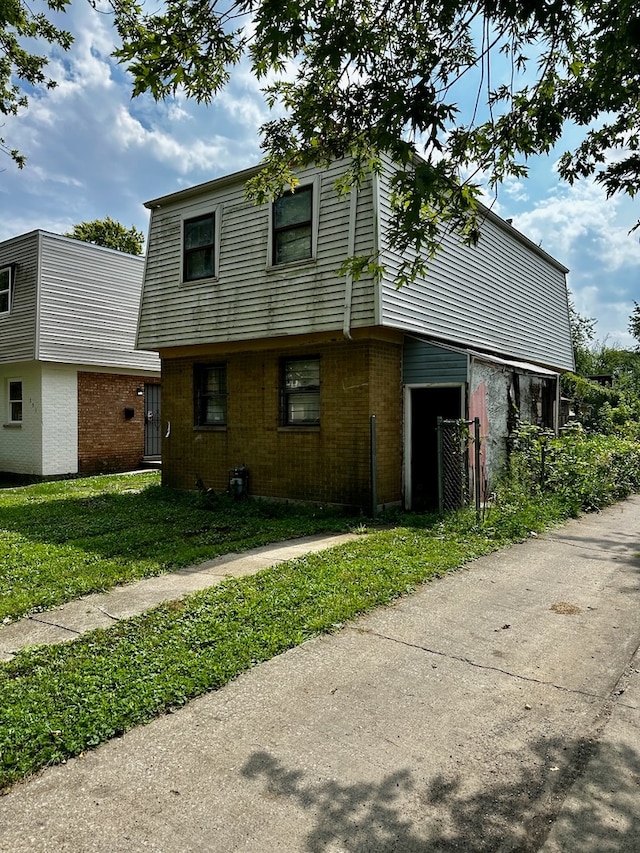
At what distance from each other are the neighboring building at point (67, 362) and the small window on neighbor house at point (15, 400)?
0.03 meters

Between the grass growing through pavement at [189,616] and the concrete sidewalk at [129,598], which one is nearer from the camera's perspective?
the grass growing through pavement at [189,616]

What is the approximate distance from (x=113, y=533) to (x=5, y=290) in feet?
39.0

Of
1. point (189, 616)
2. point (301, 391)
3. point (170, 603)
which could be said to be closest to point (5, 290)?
point (301, 391)

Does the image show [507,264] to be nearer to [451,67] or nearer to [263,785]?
[451,67]

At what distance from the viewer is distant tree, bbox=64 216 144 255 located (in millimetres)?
37375

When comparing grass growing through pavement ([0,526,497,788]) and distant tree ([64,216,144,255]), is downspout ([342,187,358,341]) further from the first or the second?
distant tree ([64,216,144,255])

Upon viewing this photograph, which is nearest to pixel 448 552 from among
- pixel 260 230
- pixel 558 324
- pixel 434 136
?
pixel 434 136

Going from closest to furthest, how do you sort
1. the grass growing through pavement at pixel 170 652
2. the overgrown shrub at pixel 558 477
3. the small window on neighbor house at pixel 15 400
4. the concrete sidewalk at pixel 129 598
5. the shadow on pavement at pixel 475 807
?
the shadow on pavement at pixel 475 807
the grass growing through pavement at pixel 170 652
the concrete sidewalk at pixel 129 598
the overgrown shrub at pixel 558 477
the small window on neighbor house at pixel 15 400

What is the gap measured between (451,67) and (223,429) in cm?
826

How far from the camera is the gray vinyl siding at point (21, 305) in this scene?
15.6 m

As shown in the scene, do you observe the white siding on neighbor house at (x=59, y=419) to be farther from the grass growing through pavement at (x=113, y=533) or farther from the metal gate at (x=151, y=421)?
the grass growing through pavement at (x=113, y=533)

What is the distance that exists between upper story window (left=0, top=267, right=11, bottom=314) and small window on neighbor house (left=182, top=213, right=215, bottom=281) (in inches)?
300

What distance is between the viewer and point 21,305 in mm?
16125

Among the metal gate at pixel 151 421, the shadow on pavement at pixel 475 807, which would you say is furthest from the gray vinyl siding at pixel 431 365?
the metal gate at pixel 151 421
